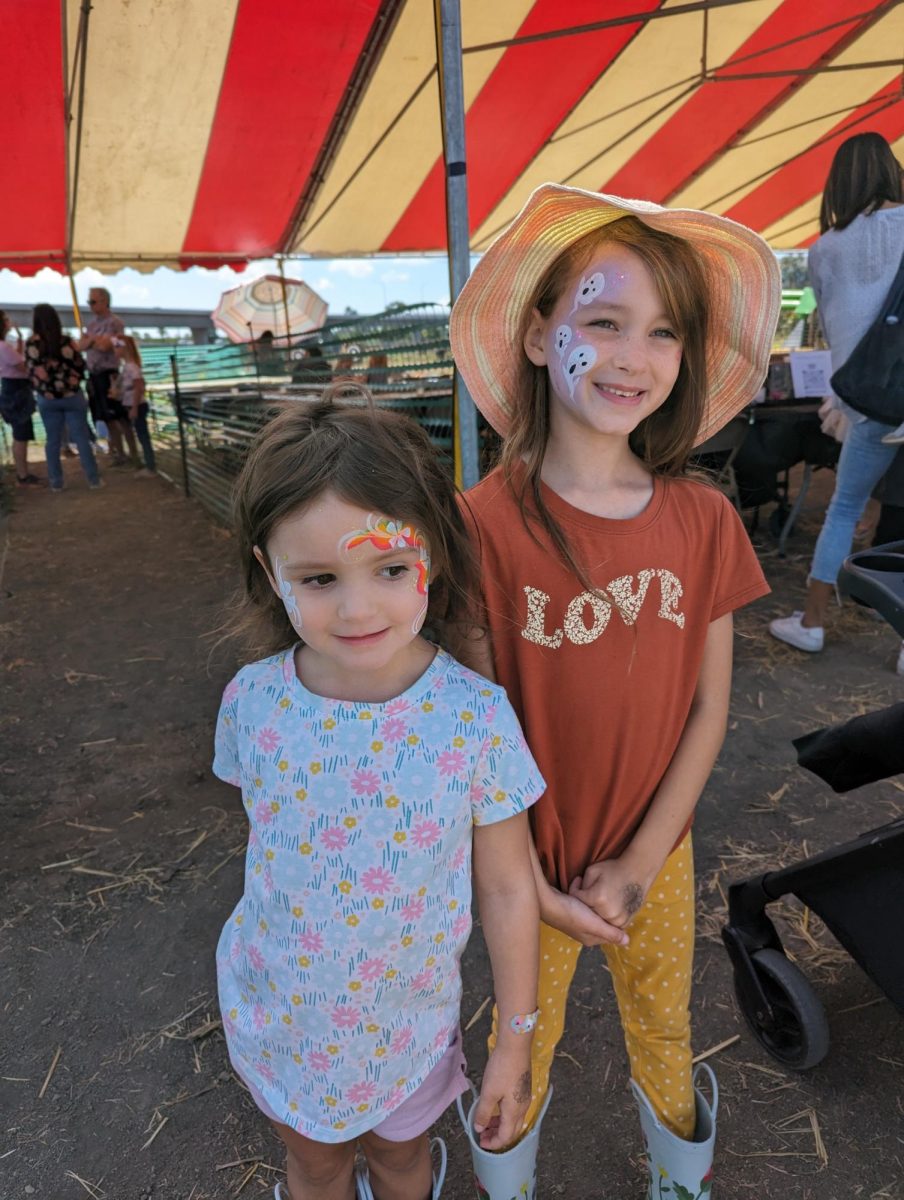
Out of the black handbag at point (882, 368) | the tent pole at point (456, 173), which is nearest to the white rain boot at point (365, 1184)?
the tent pole at point (456, 173)

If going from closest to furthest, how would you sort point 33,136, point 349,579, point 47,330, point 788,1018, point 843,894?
point 349,579 < point 843,894 < point 788,1018 < point 33,136 < point 47,330

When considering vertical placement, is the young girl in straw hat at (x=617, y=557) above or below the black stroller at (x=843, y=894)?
above

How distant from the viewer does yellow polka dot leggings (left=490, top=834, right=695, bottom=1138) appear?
3.88 ft

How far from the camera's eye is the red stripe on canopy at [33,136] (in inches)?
185

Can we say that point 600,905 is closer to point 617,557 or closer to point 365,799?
point 365,799

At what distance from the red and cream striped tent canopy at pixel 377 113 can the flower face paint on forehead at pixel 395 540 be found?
3478 millimetres

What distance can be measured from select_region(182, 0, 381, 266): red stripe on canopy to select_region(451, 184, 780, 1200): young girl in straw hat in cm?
498

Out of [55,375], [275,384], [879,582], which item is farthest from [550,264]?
[55,375]

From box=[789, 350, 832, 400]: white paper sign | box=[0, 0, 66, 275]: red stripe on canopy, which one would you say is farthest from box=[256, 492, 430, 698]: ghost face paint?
box=[0, 0, 66, 275]: red stripe on canopy

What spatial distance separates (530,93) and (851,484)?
15.0 feet

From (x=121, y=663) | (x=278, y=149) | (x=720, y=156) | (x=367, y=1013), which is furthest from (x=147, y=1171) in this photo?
(x=720, y=156)

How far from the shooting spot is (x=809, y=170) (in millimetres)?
7918

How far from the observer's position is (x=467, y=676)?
98 cm

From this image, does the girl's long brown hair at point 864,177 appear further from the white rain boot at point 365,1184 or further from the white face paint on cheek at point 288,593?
the white rain boot at point 365,1184
